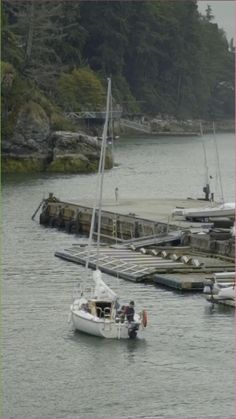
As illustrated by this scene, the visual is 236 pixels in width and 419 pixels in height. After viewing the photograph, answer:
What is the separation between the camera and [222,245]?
2306 inches

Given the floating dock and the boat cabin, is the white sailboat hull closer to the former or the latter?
the boat cabin

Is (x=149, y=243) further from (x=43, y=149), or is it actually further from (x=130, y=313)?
(x=43, y=149)

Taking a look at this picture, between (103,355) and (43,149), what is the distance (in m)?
70.4

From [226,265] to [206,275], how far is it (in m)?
1.97

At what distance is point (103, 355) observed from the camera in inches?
1694

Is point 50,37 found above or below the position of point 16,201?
above

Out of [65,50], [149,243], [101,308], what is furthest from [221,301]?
[65,50]

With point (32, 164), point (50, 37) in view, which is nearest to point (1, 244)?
point (32, 164)

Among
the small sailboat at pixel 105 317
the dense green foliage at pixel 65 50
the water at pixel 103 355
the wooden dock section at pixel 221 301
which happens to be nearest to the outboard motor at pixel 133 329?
the small sailboat at pixel 105 317

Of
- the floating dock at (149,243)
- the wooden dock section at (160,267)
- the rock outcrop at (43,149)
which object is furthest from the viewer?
the rock outcrop at (43,149)

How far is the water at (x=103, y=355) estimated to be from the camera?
3772 centimetres

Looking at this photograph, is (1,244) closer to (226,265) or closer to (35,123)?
→ (226,265)

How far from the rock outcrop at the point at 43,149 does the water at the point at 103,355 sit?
43.8 meters

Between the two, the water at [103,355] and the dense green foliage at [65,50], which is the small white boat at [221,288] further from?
the dense green foliage at [65,50]
